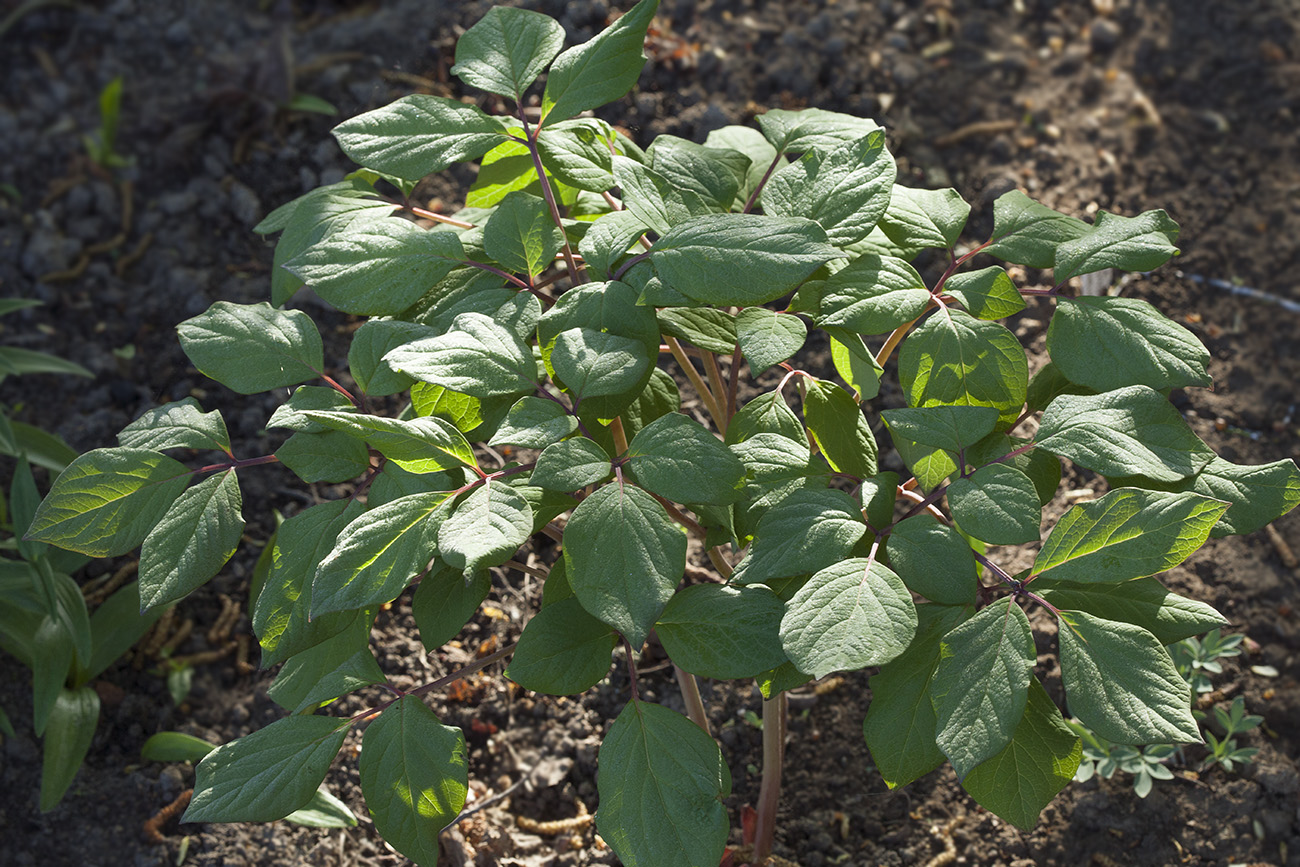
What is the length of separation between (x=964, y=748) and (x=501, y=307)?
73 centimetres

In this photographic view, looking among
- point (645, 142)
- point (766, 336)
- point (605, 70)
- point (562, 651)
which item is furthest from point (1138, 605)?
point (645, 142)

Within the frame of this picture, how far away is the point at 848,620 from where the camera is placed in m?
1.00

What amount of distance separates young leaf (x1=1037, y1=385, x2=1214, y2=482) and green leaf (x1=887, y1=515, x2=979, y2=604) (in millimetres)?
162

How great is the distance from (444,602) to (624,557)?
0.30m

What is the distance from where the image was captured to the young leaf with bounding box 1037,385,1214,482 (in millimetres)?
1104

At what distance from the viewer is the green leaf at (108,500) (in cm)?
120

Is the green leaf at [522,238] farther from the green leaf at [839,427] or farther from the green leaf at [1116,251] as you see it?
the green leaf at [1116,251]

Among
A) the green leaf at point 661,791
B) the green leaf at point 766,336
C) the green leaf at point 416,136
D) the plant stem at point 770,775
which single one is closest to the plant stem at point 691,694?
the plant stem at point 770,775

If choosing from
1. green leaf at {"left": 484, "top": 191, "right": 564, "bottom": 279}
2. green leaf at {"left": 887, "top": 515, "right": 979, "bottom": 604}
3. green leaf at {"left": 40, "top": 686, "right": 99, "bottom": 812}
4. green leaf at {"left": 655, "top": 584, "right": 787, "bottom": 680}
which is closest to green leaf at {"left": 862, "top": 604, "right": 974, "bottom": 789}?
green leaf at {"left": 887, "top": 515, "right": 979, "bottom": 604}

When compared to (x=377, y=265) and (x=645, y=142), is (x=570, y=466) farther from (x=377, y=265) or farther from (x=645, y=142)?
(x=645, y=142)

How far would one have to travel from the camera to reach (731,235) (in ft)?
3.67

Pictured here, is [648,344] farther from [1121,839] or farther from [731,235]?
[1121,839]

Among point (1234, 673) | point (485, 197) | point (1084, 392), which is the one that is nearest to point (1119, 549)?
point (1084, 392)

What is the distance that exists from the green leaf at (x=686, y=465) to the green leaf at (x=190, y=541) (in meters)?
0.51
